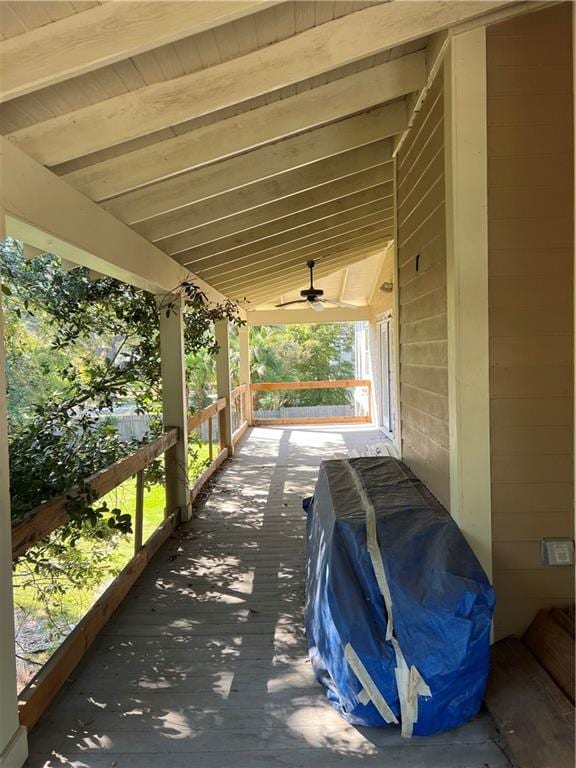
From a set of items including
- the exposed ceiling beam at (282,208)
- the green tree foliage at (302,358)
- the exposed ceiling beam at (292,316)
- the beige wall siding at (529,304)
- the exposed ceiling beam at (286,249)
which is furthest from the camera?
the green tree foliage at (302,358)

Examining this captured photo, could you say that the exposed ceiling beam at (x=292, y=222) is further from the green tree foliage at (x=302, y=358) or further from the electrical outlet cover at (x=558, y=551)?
the green tree foliage at (x=302, y=358)

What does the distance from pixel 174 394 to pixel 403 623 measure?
131 inches

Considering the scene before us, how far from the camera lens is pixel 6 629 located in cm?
181

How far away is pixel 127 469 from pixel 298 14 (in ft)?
8.55

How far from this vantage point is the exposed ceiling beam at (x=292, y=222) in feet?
15.6

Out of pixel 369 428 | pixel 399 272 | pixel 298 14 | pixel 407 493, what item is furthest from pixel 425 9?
pixel 369 428

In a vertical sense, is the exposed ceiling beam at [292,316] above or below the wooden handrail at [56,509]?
above

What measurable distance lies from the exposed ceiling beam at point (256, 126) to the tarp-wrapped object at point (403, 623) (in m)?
2.00

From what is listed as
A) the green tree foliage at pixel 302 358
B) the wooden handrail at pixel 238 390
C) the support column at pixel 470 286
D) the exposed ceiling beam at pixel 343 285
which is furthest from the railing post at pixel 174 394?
the green tree foliage at pixel 302 358

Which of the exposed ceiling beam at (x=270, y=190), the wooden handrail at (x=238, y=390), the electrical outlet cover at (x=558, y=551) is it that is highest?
the exposed ceiling beam at (x=270, y=190)

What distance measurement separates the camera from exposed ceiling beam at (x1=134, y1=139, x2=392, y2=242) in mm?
3803

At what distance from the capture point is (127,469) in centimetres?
334

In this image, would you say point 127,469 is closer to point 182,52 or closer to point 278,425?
point 182,52

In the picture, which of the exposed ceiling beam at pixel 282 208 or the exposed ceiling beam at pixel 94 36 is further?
the exposed ceiling beam at pixel 282 208
